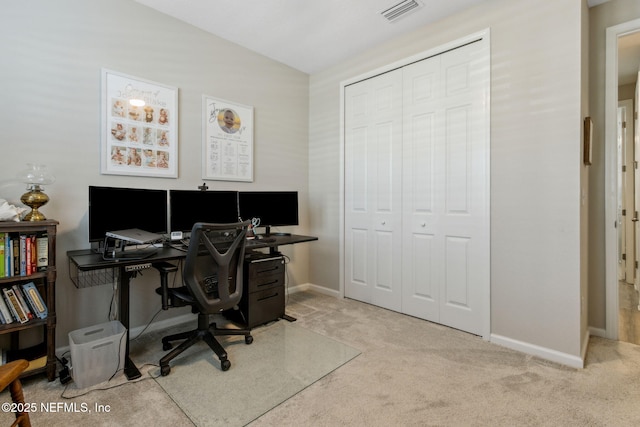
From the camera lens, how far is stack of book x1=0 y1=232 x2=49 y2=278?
1.83 meters

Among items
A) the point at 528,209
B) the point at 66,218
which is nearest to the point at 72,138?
the point at 66,218

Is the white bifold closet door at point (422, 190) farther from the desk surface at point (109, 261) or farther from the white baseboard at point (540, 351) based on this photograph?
the desk surface at point (109, 261)

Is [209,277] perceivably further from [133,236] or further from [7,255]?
[7,255]

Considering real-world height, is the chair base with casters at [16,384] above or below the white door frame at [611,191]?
below

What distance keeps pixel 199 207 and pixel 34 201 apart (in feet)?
3.55

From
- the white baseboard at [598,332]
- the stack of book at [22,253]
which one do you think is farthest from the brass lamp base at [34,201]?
the white baseboard at [598,332]

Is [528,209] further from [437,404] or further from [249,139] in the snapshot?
[249,139]

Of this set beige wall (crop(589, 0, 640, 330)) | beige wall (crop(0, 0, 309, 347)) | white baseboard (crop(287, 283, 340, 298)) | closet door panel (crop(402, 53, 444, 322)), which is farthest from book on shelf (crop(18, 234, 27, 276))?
beige wall (crop(589, 0, 640, 330))

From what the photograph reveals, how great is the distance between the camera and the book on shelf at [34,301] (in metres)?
1.93

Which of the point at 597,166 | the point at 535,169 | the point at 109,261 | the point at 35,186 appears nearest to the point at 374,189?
the point at 535,169

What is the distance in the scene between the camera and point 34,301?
1.94 meters

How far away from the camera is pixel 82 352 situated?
1.87m

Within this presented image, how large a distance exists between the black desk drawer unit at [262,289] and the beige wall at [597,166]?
8.91 ft

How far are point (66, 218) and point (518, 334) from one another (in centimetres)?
351
